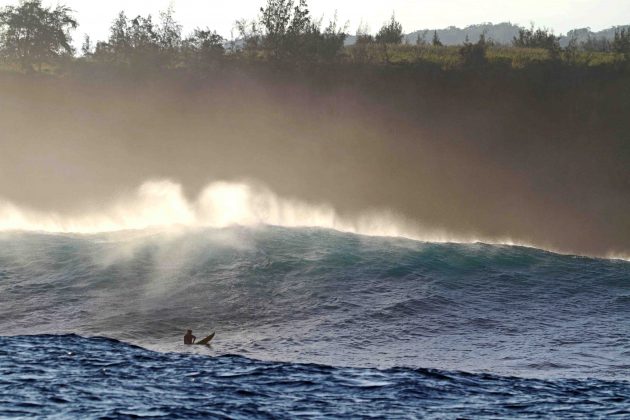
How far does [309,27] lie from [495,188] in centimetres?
2934

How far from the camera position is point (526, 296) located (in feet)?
106

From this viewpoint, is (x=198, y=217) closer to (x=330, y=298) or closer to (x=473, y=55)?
(x=330, y=298)

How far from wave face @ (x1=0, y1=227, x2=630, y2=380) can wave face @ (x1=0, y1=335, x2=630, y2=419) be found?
1.43 metres

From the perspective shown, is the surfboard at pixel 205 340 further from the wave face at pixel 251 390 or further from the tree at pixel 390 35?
the tree at pixel 390 35

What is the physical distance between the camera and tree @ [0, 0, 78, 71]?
82188 millimetres

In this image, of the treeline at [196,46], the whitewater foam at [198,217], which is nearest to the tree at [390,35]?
the treeline at [196,46]

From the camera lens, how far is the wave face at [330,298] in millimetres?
25203

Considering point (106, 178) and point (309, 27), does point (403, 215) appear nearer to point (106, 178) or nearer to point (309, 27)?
point (106, 178)

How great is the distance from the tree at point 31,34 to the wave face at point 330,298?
47102 mm

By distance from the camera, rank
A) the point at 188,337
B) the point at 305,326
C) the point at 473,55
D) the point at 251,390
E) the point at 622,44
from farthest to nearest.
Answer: the point at 622,44, the point at 473,55, the point at 305,326, the point at 188,337, the point at 251,390

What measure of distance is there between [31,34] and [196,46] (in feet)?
50.5

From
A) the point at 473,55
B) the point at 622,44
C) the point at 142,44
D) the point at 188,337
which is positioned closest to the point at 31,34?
the point at 142,44

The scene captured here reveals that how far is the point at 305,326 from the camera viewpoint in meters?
27.5

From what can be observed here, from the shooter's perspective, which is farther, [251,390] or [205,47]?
[205,47]
